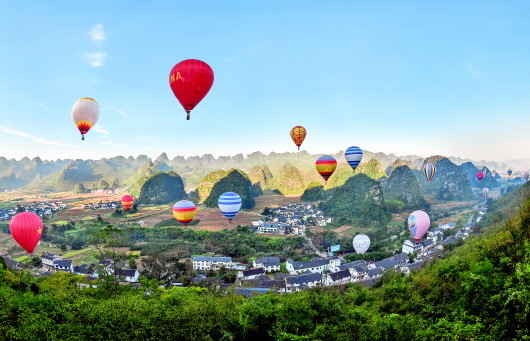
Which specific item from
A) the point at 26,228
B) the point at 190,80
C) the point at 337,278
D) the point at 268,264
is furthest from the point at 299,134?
the point at 26,228

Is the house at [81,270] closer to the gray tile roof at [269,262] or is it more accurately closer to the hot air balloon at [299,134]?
the gray tile roof at [269,262]

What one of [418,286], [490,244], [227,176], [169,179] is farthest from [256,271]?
[169,179]

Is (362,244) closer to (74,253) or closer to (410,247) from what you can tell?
(410,247)

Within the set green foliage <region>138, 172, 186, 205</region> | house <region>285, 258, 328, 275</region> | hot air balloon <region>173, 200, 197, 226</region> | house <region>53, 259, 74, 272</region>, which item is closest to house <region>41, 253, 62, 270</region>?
house <region>53, 259, 74, 272</region>

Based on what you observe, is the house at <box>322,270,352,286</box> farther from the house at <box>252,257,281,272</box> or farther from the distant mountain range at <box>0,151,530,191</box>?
the distant mountain range at <box>0,151,530,191</box>

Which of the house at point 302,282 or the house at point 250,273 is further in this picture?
the house at point 250,273

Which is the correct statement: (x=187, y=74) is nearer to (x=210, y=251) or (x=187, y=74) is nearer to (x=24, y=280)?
(x=24, y=280)

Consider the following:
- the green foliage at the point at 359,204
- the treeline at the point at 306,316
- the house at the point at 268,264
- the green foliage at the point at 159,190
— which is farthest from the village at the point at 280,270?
the green foliage at the point at 159,190
